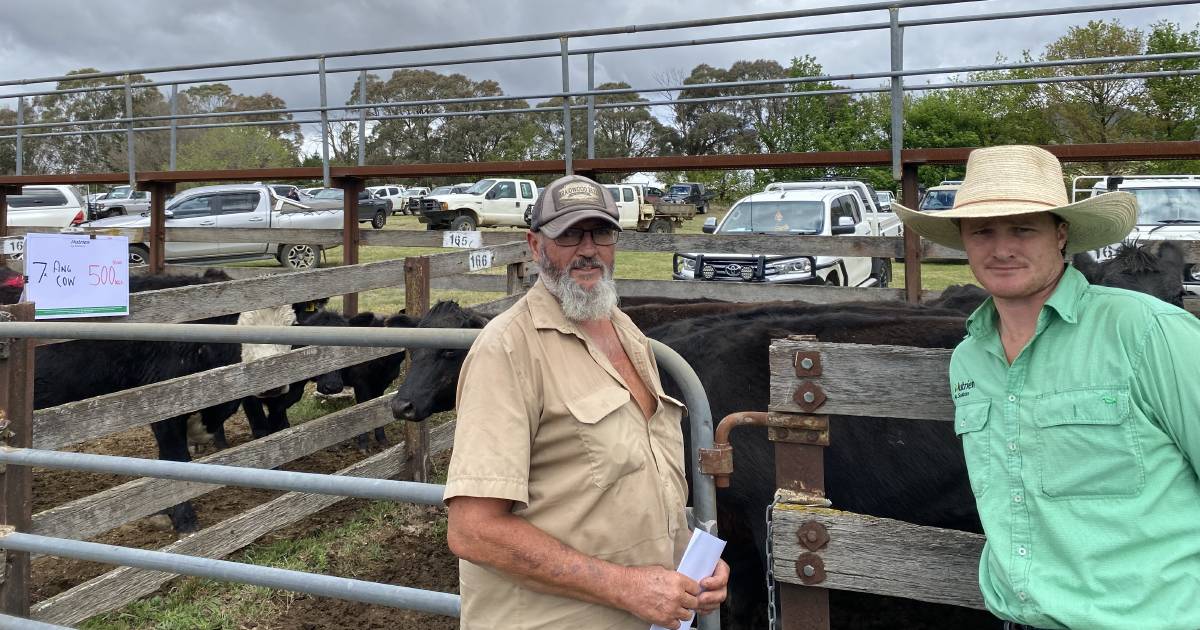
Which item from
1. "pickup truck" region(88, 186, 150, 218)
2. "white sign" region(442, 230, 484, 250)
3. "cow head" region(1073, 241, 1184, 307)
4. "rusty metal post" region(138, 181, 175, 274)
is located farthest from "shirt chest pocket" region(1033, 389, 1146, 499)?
"pickup truck" region(88, 186, 150, 218)

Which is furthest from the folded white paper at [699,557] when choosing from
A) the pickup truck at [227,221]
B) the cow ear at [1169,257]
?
the pickup truck at [227,221]

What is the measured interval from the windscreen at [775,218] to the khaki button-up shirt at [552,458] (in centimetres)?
1267

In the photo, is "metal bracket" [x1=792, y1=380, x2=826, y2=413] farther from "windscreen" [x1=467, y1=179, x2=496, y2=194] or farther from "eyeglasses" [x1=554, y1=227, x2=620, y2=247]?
"windscreen" [x1=467, y1=179, x2=496, y2=194]

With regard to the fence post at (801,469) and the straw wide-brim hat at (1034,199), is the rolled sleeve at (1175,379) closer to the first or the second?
the straw wide-brim hat at (1034,199)

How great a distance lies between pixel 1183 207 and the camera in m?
15.2

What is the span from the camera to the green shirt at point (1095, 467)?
5.95ft

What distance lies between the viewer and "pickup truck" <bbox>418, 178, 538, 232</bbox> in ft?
104

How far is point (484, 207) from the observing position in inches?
1264

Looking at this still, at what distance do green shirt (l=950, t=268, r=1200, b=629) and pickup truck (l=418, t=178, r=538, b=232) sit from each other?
97.6 ft

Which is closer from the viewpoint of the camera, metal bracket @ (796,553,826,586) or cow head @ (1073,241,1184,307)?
metal bracket @ (796,553,826,586)

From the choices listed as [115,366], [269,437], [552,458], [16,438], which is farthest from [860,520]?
[115,366]

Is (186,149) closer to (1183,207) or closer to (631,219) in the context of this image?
(631,219)

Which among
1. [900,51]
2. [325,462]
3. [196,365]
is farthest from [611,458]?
[900,51]

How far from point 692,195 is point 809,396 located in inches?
1513
